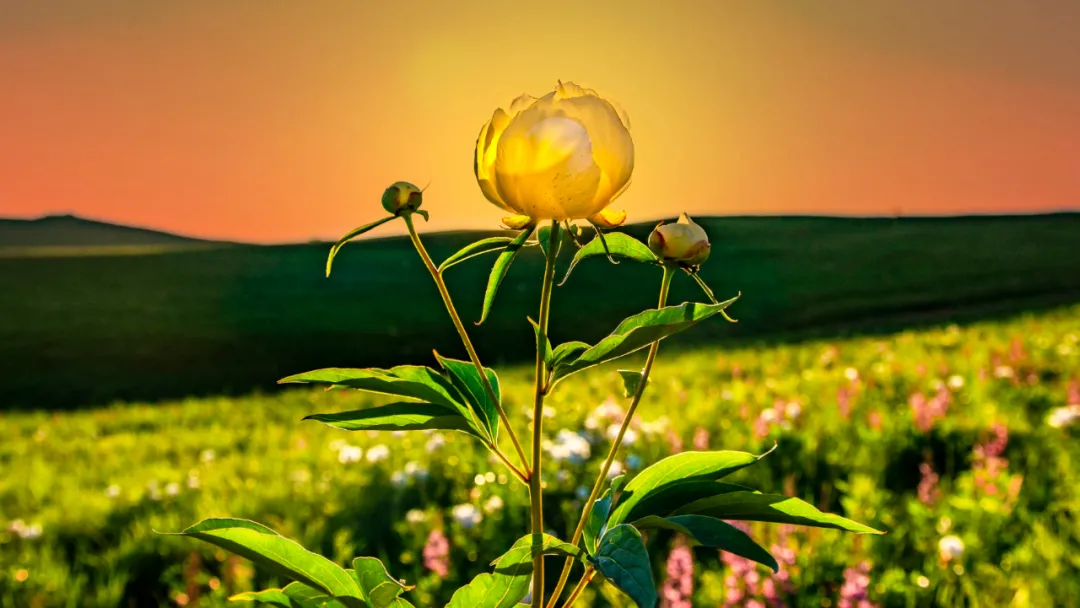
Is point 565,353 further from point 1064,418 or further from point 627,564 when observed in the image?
point 1064,418

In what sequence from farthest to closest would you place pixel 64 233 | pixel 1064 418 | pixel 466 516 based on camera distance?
pixel 64 233
pixel 1064 418
pixel 466 516

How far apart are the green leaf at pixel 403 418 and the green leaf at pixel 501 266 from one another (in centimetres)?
12

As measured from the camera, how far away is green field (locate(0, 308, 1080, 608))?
3.26 m

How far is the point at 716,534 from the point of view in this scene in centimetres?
98

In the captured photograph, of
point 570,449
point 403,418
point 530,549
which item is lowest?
point 570,449

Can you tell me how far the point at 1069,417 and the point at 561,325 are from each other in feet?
45.9

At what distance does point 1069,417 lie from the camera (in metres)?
4.56

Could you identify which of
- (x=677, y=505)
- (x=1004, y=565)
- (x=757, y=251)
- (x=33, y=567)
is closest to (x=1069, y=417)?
(x=1004, y=565)

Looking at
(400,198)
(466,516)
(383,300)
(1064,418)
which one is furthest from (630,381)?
(383,300)

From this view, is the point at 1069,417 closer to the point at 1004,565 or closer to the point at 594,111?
the point at 1004,565

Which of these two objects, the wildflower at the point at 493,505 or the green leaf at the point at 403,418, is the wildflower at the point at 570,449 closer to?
the wildflower at the point at 493,505

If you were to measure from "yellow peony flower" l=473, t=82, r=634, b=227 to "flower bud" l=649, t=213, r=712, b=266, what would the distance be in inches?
3.7

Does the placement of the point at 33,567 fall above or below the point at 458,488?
below

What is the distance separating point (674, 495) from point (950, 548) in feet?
7.79
